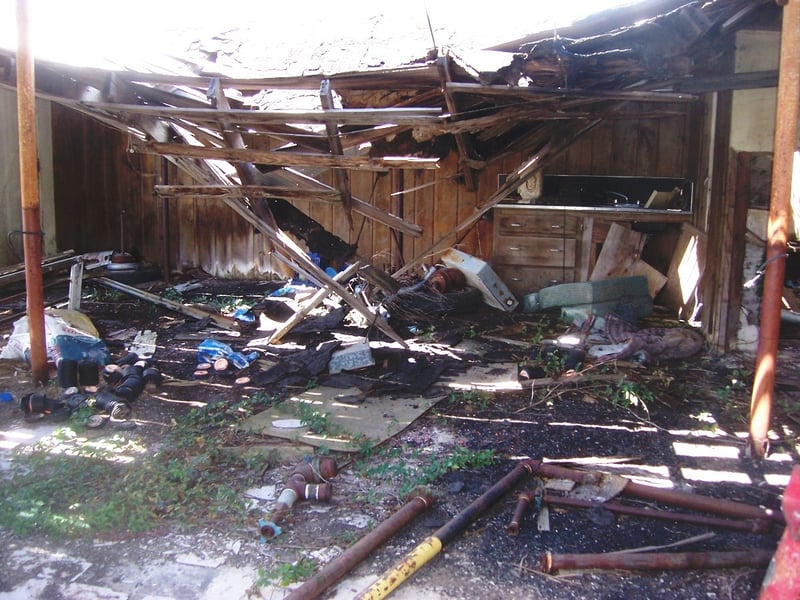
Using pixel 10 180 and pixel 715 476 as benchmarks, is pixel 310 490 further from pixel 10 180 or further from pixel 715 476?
pixel 10 180

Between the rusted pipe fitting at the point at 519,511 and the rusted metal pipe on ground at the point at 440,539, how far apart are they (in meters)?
0.13

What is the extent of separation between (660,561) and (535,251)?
241 inches

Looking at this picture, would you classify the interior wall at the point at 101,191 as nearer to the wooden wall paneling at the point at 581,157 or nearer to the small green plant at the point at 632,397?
the wooden wall paneling at the point at 581,157

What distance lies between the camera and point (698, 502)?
357cm

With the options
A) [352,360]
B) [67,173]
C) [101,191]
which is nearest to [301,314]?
[352,360]

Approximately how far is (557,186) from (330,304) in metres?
3.58

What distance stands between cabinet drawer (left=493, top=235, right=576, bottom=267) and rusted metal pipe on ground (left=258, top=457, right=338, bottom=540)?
5.34 metres

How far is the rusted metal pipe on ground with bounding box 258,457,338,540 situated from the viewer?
137 inches

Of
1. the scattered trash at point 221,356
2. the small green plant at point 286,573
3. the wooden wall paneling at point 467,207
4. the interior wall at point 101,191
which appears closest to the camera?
the small green plant at point 286,573

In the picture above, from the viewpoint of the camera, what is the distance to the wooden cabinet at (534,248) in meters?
8.67

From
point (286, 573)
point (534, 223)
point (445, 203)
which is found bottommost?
point (286, 573)

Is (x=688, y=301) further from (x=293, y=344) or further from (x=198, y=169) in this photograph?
(x=198, y=169)

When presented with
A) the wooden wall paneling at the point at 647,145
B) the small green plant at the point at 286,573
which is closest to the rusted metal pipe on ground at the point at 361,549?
the small green plant at the point at 286,573

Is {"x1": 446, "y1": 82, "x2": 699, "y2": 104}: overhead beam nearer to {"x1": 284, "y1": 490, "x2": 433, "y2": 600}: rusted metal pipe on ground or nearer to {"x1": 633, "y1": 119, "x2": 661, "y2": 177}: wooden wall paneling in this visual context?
{"x1": 284, "y1": 490, "x2": 433, "y2": 600}: rusted metal pipe on ground
